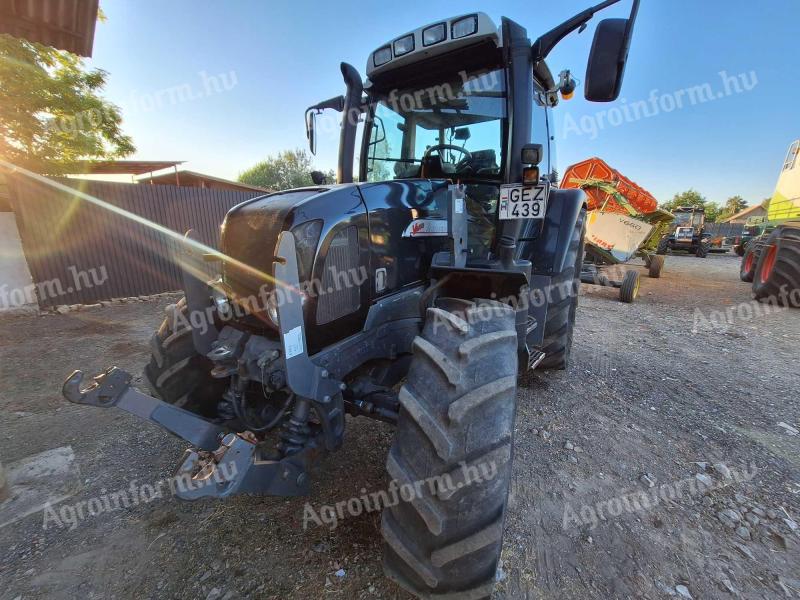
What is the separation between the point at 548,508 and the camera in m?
2.08

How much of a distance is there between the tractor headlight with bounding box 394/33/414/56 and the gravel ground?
2.68 meters

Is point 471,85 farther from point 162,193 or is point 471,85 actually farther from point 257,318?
point 162,193

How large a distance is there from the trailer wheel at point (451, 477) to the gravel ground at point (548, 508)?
431 mm

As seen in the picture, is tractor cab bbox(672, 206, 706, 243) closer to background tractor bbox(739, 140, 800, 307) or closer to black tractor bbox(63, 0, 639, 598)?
background tractor bbox(739, 140, 800, 307)

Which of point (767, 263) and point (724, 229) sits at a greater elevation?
point (767, 263)

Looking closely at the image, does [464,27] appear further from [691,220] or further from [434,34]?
[691,220]

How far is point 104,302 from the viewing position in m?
7.11

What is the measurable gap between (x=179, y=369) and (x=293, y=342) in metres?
1.20

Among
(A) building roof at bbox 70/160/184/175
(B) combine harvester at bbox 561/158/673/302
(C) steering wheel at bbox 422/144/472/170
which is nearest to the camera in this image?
(C) steering wheel at bbox 422/144/472/170

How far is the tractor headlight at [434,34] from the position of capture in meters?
2.28

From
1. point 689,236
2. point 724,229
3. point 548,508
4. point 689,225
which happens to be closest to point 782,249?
point 548,508

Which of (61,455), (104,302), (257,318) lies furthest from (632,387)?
→ (104,302)

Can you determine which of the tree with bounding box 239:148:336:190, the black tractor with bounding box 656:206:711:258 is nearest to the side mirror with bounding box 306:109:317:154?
the black tractor with bounding box 656:206:711:258

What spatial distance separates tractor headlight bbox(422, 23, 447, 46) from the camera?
2283mm
